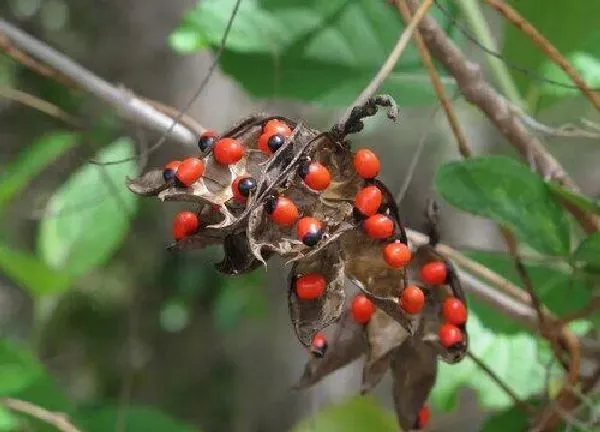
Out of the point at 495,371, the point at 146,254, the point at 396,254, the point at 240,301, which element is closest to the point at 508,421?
the point at 495,371

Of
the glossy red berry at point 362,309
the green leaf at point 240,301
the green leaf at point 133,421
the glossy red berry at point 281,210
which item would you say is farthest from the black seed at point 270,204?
the green leaf at point 240,301

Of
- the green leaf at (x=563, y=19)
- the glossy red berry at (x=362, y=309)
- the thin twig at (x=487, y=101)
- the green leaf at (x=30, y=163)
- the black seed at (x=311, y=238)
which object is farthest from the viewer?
the green leaf at (x=30, y=163)

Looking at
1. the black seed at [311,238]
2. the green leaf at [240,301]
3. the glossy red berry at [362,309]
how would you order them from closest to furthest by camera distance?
the black seed at [311,238] < the glossy red berry at [362,309] < the green leaf at [240,301]

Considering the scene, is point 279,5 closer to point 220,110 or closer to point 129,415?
point 129,415

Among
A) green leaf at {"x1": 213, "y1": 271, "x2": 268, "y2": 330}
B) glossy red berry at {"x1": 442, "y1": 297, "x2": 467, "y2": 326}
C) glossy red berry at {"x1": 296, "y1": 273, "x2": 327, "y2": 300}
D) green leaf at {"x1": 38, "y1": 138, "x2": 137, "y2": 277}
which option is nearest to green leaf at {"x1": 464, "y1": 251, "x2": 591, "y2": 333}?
glossy red berry at {"x1": 442, "y1": 297, "x2": 467, "y2": 326}

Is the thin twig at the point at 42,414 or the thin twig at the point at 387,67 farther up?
the thin twig at the point at 387,67

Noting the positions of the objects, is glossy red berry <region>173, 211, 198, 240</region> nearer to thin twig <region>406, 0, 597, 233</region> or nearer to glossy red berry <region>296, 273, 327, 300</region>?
glossy red berry <region>296, 273, 327, 300</region>

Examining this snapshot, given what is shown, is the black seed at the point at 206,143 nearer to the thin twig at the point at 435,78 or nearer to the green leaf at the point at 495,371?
the thin twig at the point at 435,78
